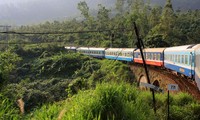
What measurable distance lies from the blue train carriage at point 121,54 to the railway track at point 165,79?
126 centimetres

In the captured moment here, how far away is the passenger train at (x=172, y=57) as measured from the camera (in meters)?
17.5

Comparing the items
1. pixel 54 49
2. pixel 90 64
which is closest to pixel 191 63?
pixel 90 64

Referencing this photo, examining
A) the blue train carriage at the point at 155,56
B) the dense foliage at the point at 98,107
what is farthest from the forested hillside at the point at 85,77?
the blue train carriage at the point at 155,56

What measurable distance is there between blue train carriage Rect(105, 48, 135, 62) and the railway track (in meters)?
1.26

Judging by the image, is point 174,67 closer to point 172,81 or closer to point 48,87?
point 172,81

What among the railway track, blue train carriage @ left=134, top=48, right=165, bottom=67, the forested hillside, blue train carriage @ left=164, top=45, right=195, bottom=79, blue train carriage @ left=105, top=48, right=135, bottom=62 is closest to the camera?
the forested hillside

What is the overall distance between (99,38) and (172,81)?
43.6m

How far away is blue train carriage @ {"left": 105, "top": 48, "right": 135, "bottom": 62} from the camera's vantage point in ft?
132

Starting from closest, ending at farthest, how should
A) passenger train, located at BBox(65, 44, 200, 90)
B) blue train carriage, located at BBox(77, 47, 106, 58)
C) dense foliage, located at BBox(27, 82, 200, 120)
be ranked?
dense foliage, located at BBox(27, 82, 200, 120)
passenger train, located at BBox(65, 44, 200, 90)
blue train carriage, located at BBox(77, 47, 106, 58)

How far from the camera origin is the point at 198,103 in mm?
16859

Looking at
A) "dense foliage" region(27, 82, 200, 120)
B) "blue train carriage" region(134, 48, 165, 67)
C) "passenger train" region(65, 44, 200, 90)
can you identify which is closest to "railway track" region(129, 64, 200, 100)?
"passenger train" region(65, 44, 200, 90)

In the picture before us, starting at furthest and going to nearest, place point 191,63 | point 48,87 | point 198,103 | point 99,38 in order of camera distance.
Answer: point 99,38 → point 48,87 → point 191,63 → point 198,103

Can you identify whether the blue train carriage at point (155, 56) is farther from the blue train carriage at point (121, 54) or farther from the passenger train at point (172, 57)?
the blue train carriage at point (121, 54)

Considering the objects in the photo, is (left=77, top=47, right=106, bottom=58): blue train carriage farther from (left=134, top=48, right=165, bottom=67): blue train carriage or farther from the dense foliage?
the dense foliage
